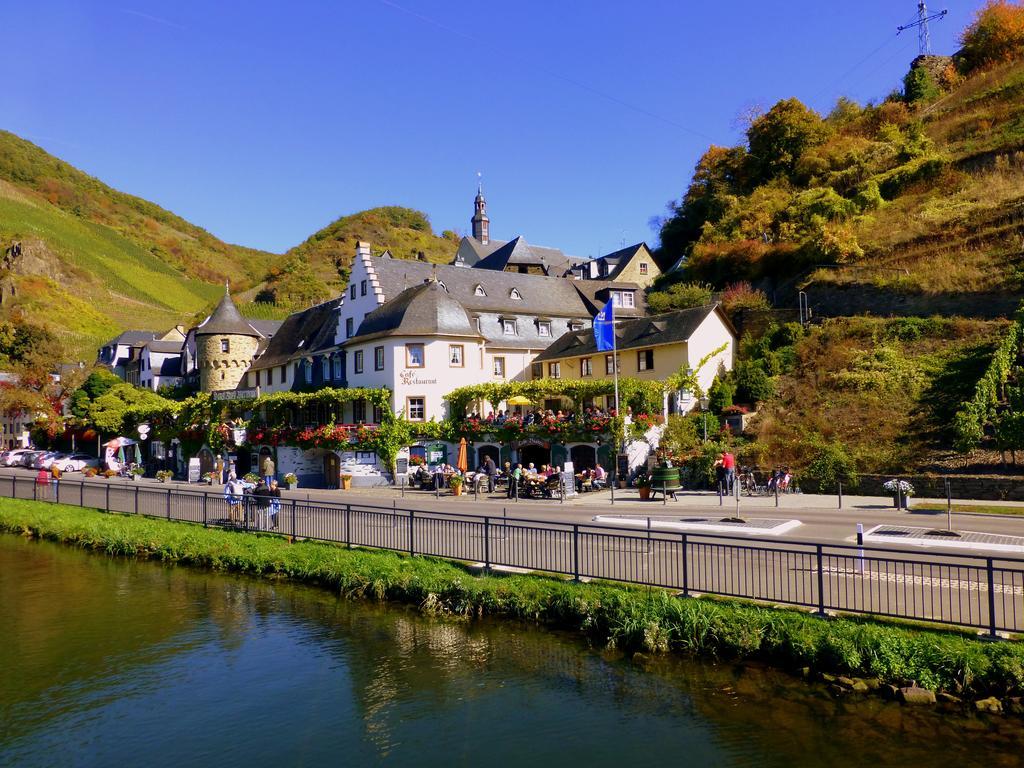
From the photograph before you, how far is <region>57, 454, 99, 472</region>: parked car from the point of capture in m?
53.1

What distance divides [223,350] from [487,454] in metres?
29.9

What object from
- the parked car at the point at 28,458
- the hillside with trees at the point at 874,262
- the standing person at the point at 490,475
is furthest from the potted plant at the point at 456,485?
the parked car at the point at 28,458

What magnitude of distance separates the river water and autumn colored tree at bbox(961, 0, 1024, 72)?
79.9 meters

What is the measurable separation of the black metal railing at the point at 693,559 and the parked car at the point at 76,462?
32.3 metres

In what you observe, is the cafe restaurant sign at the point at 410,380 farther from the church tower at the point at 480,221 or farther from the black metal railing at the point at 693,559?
the church tower at the point at 480,221

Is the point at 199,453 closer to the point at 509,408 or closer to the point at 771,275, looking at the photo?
the point at 509,408

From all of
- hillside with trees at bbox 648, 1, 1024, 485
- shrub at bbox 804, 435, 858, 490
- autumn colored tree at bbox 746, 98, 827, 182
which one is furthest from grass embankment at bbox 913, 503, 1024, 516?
autumn colored tree at bbox 746, 98, 827, 182

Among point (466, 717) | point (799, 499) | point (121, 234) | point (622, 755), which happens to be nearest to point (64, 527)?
point (466, 717)

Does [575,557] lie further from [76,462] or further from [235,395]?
[76,462]

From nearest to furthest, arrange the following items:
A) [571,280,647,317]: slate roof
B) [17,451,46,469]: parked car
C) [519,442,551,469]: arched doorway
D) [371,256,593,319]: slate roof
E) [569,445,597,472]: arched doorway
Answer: [569,445,597,472]: arched doorway, [519,442,551,469]: arched doorway, [371,256,593,319]: slate roof, [571,280,647,317]: slate roof, [17,451,46,469]: parked car

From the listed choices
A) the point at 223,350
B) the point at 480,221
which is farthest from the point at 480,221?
the point at 223,350

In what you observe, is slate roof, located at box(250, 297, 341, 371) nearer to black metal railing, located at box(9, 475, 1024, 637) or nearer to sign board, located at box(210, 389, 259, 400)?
sign board, located at box(210, 389, 259, 400)

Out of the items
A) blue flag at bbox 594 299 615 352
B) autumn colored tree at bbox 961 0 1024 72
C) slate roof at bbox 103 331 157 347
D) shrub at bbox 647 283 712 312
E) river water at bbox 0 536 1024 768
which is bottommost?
river water at bbox 0 536 1024 768

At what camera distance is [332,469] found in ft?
140
